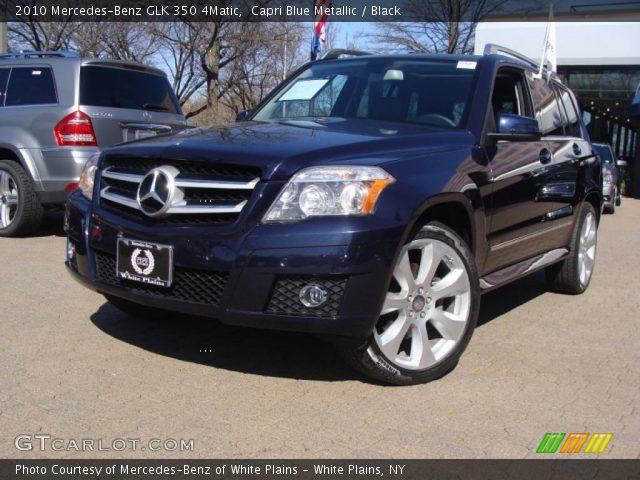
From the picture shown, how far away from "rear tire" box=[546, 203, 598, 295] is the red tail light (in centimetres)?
485

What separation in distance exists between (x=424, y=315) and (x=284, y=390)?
810 mm

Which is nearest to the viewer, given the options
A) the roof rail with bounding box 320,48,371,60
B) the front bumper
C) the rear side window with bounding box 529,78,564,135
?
the front bumper

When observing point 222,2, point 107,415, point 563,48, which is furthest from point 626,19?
point 107,415

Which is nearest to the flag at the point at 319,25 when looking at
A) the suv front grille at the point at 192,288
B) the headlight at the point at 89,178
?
the headlight at the point at 89,178

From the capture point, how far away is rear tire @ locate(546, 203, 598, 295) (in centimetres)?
605

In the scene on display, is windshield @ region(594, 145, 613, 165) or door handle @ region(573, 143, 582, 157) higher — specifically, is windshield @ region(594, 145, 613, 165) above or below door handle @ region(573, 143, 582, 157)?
below

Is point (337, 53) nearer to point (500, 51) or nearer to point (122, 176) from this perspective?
point (500, 51)

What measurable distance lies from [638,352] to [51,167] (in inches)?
238

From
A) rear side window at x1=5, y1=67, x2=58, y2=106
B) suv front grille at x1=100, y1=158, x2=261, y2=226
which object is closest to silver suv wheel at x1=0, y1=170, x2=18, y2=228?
rear side window at x1=5, y1=67, x2=58, y2=106

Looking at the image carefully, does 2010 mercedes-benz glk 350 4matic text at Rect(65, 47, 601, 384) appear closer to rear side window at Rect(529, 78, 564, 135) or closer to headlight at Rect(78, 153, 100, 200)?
headlight at Rect(78, 153, 100, 200)

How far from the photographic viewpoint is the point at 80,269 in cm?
414

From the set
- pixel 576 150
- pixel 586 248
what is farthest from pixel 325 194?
pixel 586 248

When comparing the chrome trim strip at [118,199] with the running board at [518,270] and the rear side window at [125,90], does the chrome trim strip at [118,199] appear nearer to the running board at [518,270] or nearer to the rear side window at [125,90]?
the running board at [518,270]

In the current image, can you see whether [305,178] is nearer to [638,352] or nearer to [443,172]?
[443,172]
